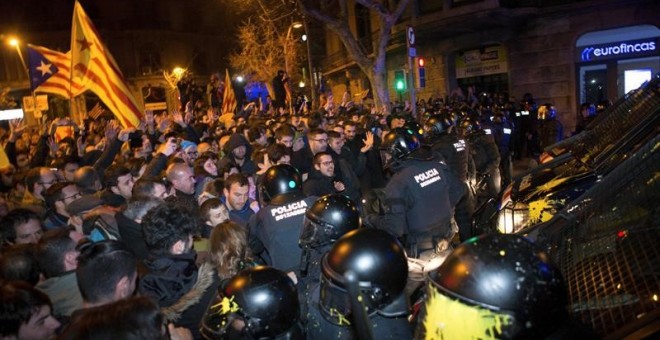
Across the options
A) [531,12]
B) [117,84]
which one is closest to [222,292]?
[117,84]

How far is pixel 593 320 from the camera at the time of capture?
205cm

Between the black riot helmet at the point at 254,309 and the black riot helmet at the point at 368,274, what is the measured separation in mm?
203

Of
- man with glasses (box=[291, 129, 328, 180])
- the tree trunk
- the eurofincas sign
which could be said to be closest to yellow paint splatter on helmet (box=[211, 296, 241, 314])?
man with glasses (box=[291, 129, 328, 180])

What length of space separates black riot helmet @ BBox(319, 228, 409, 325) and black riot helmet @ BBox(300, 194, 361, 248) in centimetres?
73

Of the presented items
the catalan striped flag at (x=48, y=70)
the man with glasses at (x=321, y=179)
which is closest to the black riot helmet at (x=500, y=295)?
the man with glasses at (x=321, y=179)

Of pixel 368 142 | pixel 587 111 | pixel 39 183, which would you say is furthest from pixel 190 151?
pixel 587 111

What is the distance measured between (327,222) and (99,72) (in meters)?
7.80

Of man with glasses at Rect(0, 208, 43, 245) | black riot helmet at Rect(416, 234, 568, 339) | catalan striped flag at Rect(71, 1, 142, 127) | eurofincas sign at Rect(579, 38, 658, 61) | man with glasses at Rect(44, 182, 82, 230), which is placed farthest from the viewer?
eurofincas sign at Rect(579, 38, 658, 61)

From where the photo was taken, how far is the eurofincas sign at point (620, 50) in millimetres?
16516

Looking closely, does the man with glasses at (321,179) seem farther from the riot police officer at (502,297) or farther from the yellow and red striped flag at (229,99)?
the yellow and red striped flag at (229,99)

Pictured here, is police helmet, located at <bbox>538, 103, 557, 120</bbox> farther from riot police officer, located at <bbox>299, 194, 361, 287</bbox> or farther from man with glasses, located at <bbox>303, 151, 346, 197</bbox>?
riot police officer, located at <bbox>299, 194, 361, 287</bbox>

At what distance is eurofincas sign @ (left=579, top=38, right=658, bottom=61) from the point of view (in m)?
16.5

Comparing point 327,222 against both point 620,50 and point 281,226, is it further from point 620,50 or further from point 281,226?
point 620,50

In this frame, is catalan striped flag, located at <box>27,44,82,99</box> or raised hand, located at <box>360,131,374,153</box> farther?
catalan striped flag, located at <box>27,44,82,99</box>
